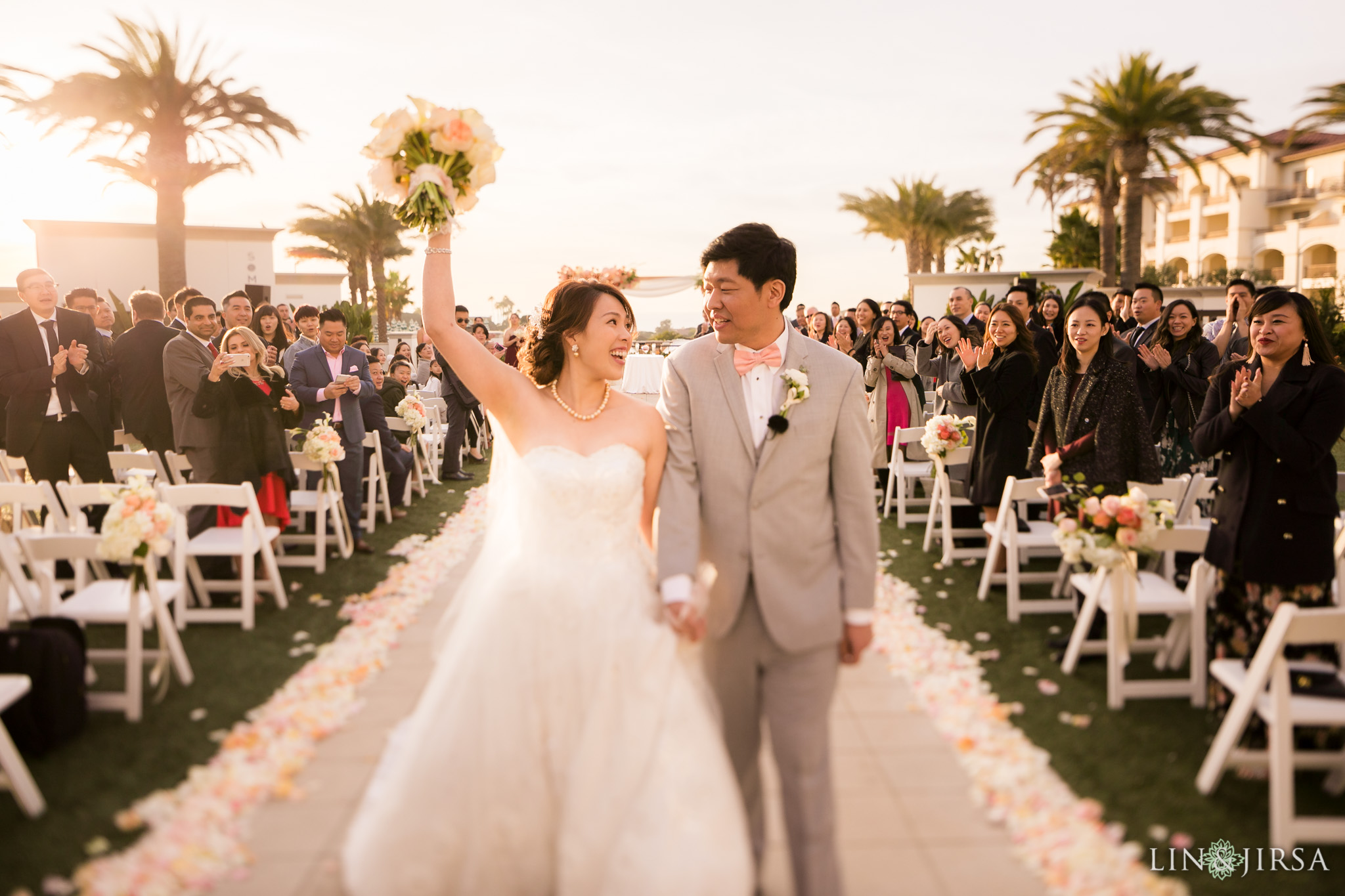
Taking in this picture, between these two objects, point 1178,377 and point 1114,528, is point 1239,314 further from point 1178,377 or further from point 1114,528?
point 1114,528

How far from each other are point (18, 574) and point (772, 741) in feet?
13.2

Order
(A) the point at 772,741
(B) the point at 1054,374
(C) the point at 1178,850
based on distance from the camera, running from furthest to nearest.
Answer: (B) the point at 1054,374, (C) the point at 1178,850, (A) the point at 772,741

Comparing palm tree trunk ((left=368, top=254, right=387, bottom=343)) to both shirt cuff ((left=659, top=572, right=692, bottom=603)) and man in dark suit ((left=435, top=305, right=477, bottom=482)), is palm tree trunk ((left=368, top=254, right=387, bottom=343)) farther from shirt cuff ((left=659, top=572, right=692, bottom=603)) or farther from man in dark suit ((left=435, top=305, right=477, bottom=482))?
shirt cuff ((left=659, top=572, right=692, bottom=603))

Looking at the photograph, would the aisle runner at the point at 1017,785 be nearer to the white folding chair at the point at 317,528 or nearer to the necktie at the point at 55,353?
the white folding chair at the point at 317,528

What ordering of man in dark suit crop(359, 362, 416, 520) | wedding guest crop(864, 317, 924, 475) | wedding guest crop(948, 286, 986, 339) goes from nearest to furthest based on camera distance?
man in dark suit crop(359, 362, 416, 520) < wedding guest crop(864, 317, 924, 475) < wedding guest crop(948, 286, 986, 339)

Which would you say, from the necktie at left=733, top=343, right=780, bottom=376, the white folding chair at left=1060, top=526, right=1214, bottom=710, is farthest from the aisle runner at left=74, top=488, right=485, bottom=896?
the white folding chair at left=1060, top=526, right=1214, bottom=710

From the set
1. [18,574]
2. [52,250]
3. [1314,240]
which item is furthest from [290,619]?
[1314,240]

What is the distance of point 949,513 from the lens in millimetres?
7559

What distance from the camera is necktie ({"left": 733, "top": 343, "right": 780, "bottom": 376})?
2.98m

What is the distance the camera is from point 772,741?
9.17 ft

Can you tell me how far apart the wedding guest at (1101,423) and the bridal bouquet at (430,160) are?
395 centimetres

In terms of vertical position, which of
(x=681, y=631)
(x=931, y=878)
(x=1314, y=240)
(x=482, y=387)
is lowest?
(x=931, y=878)

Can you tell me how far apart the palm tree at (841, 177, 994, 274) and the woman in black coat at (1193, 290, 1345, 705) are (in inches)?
1222

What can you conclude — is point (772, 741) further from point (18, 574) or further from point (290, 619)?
point (290, 619)
